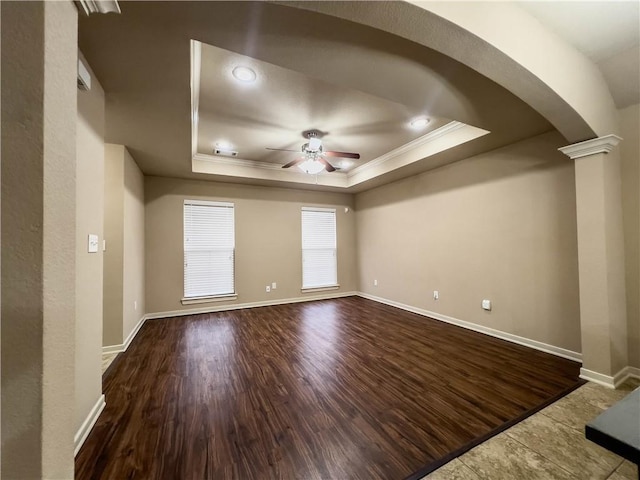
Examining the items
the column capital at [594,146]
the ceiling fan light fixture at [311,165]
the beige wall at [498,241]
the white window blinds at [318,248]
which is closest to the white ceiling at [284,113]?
the ceiling fan light fixture at [311,165]

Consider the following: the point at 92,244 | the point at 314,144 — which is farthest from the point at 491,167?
the point at 92,244

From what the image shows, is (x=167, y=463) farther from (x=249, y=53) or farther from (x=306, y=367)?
(x=249, y=53)

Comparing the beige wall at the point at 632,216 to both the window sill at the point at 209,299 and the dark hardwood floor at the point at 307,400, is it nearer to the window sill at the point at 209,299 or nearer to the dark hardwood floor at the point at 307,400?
the dark hardwood floor at the point at 307,400

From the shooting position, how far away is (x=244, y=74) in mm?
2238

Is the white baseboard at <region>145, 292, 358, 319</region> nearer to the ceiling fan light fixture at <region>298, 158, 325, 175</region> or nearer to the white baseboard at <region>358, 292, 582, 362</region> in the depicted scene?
the white baseboard at <region>358, 292, 582, 362</region>

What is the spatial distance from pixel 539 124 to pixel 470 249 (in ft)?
5.58

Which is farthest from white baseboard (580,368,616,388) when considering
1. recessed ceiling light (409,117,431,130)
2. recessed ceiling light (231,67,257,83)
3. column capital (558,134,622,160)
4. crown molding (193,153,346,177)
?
crown molding (193,153,346,177)

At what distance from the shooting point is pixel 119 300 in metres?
3.02

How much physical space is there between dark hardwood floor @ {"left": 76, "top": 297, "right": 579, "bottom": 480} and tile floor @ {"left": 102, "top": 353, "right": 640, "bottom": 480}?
9cm

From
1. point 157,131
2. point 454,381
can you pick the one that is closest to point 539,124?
point 454,381

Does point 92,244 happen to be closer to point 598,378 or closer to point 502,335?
point 598,378

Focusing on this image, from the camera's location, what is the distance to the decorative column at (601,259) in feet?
7.32

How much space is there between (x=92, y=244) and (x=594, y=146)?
14.0ft

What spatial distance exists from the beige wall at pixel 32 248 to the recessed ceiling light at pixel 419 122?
321 centimetres
